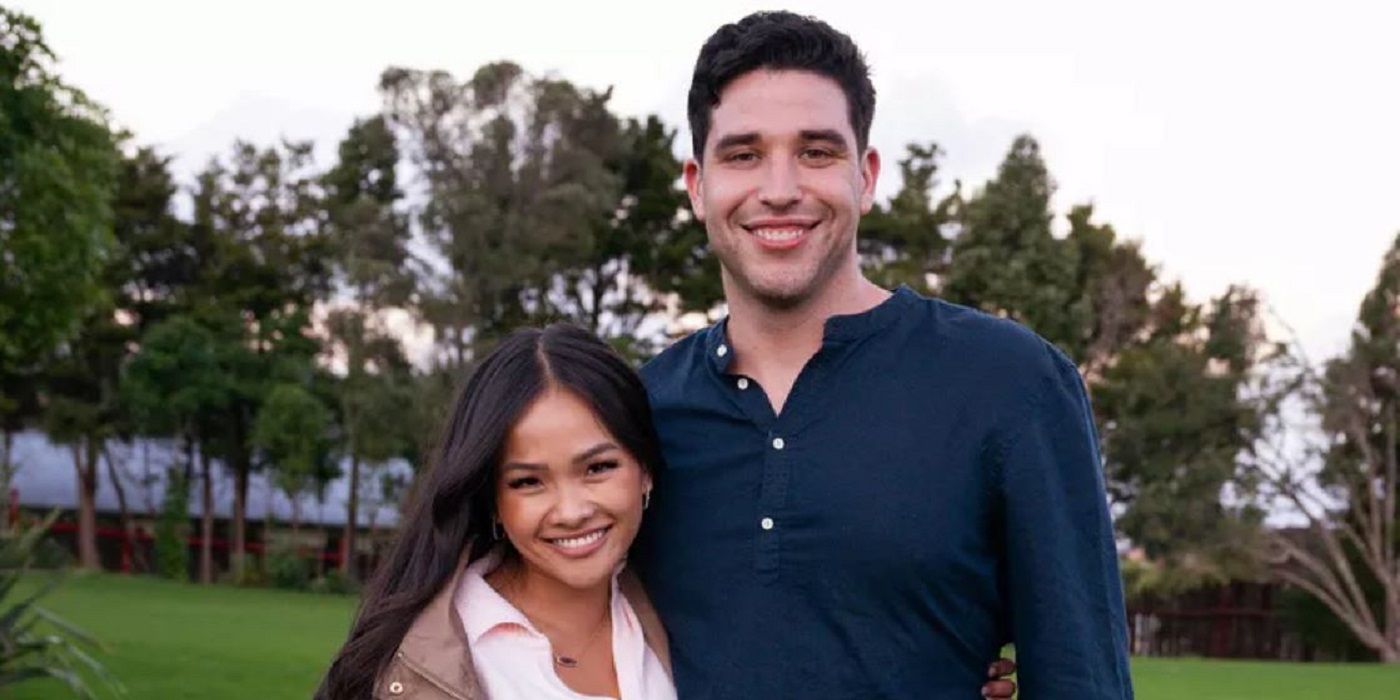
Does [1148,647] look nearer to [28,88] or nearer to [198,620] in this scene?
[198,620]

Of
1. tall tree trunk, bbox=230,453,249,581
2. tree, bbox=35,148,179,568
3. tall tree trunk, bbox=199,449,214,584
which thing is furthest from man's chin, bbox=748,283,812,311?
tall tree trunk, bbox=199,449,214,584

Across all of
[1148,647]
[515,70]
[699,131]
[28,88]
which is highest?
[515,70]

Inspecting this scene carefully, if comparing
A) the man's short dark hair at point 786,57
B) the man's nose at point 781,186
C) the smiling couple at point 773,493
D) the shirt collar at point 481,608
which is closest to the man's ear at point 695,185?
the smiling couple at point 773,493

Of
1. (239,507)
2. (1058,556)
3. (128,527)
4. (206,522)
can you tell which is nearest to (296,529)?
(239,507)

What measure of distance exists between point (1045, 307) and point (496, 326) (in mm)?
12735

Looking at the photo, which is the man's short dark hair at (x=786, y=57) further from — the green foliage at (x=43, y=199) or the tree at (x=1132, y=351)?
the tree at (x=1132, y=351)

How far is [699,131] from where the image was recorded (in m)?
3.62

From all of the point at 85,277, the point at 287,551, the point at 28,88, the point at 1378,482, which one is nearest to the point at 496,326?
the point at 287,551

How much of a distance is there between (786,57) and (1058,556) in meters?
1.07

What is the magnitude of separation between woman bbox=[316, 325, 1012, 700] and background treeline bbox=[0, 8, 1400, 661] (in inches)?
1009

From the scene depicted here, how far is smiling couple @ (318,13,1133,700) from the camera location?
3.23m

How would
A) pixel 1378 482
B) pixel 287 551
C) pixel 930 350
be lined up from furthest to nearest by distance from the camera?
pixel 287 551
pixel 1378 482
pixel 930 350

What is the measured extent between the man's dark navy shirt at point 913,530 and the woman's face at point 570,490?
0.20 m

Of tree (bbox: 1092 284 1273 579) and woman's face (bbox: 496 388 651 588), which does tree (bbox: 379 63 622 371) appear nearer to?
tree (bbox: 1092 284 1273 579)
